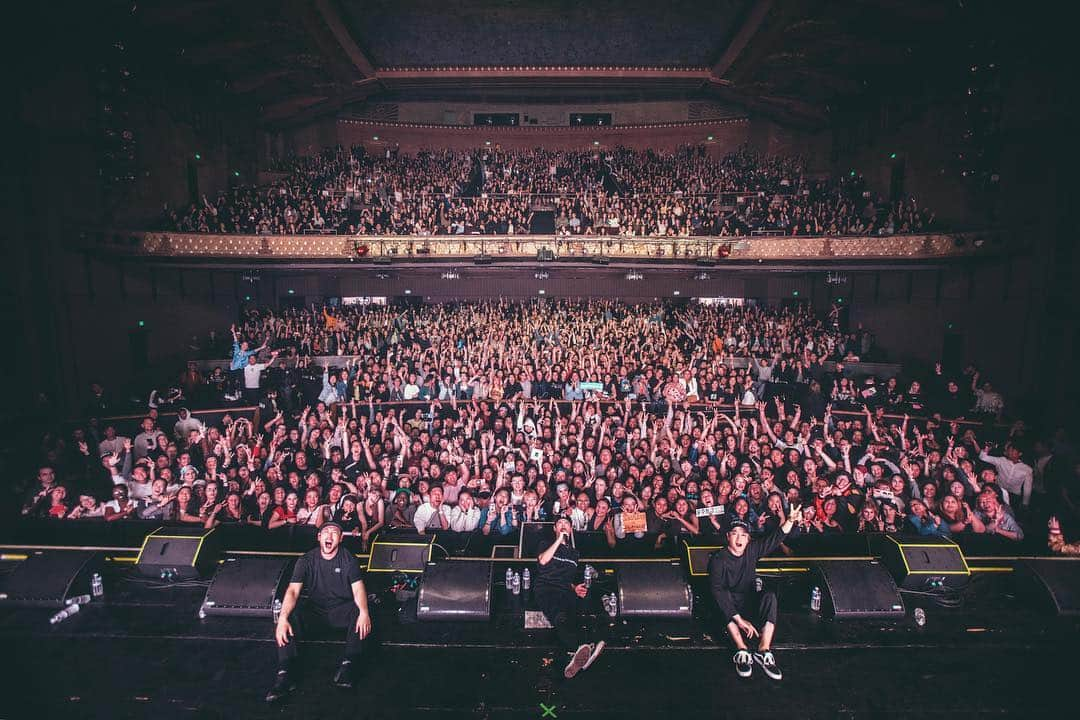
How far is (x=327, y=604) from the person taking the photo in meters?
4.30

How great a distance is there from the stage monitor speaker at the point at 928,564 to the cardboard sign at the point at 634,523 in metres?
2.58

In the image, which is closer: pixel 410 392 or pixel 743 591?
pixel 743 591

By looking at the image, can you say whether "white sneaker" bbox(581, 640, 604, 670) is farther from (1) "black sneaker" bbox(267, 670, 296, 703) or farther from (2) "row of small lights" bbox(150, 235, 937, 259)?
(2) "row of small lights" bbox(150, 235, 937, 259)

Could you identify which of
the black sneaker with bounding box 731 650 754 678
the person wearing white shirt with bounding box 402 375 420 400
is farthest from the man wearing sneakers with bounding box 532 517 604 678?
the person wearing white shirt with bounding box 402 375 420 400

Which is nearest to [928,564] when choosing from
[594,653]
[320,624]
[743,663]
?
[743,663]

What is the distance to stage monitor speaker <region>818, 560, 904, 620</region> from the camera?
4566 mm

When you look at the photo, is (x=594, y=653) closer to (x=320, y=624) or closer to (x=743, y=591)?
(x=743, y=591)

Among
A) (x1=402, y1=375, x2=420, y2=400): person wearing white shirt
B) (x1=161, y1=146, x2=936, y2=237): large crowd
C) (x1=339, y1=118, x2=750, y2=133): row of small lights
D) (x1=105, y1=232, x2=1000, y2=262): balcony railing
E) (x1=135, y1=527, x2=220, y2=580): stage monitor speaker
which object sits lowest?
(x1=135, y1=527, x2=220, y2=580): stage monitor speaker

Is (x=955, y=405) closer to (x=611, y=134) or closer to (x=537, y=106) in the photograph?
A: (x=611, y=134)

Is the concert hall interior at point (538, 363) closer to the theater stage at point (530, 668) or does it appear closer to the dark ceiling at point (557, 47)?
the theater stage at point (530, 668)

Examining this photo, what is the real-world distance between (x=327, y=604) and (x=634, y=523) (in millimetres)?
3256

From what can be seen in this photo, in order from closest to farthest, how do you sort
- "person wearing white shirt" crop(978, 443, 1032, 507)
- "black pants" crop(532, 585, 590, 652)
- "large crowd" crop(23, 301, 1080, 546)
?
"black pants" crop(532, 585, 590, 652) < "large crowd" crop(23, 301, 1080, 546) < "person wearing white shirt" crop(978, 443, 1032, 507)

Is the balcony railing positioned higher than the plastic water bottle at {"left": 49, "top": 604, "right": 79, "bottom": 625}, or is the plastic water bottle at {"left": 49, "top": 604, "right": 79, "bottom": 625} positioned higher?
the balcony railing

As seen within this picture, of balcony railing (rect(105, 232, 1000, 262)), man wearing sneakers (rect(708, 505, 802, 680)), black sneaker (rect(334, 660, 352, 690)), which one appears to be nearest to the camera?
black sneaker (rect(334, 660, 352, 690))
